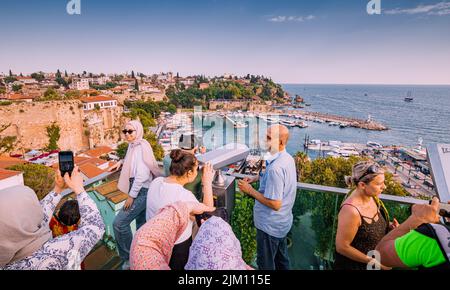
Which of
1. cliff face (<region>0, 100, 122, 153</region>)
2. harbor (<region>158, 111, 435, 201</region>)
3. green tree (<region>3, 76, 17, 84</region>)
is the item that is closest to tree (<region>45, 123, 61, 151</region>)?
cliff face (<region>0, 100, 122, 153</region>)

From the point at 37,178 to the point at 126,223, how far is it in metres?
18.3

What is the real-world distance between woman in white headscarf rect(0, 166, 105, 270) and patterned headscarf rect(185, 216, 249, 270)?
2.00 ft

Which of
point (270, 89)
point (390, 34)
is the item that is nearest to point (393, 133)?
point (390, 34)

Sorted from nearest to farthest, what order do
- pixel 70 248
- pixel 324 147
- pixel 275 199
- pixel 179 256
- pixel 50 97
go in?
pixel 70 248, pixel 179 256, pixel 275 199, pixel 50 97, pixel 324 147

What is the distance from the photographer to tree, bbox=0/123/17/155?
779 inches

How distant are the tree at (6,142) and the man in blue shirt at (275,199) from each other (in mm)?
25889

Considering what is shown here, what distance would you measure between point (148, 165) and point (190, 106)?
68.0 metres

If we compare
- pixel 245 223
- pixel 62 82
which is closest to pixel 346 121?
pixel 245 223

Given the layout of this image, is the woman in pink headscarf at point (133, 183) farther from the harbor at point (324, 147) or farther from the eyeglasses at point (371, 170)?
the eyeglasses at point (371, 170)

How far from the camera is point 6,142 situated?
2022 centimetres

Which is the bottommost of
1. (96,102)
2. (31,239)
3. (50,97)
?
(31,239)

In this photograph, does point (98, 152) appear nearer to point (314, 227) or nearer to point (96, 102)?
point (96, 102)

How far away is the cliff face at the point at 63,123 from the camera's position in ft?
67.6

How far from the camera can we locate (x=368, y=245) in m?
1.37
